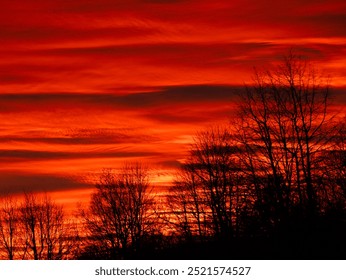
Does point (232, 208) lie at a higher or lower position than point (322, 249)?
higher

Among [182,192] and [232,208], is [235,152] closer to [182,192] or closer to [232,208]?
[232,208]

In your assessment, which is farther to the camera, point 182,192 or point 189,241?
point 182,192

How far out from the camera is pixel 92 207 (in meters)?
90.7

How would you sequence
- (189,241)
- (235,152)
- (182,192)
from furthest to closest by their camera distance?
(182,192) < (189,241) < (235,152)

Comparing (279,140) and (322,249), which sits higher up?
(279,140)

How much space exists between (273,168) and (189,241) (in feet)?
62.5

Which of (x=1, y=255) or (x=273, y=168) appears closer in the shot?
(x=273, y=168)

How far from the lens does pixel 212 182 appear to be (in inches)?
2657

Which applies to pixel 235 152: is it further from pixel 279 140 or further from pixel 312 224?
pixel 312 224
